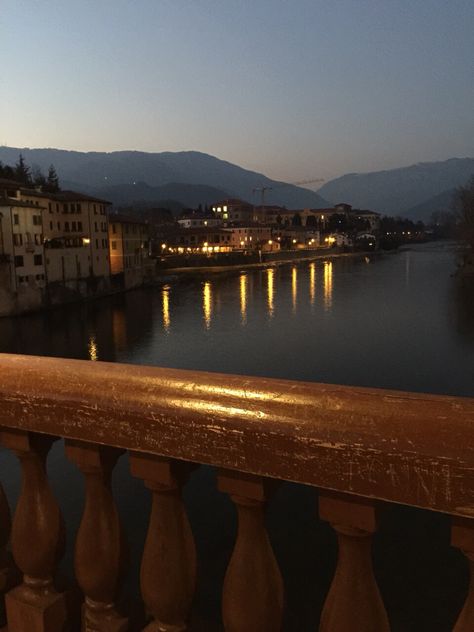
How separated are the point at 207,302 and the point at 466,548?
41780 mm

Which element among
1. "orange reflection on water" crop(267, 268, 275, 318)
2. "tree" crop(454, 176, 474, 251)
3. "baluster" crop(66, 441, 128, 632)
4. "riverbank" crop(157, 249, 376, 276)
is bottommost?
"orange reflection on water" crop(267, 268, 275, 318)

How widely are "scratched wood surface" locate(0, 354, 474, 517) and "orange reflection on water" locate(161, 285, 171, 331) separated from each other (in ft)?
107

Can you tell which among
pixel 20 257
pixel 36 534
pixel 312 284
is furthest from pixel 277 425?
pixel 312 284

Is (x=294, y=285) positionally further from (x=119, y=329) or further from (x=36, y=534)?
(x=36, y=534)

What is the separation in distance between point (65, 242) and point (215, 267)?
29.2 metres

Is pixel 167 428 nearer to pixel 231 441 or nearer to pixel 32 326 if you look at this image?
pixel 231 441

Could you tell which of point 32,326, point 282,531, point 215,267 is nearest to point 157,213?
point 215,267

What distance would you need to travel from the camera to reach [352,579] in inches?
35.2

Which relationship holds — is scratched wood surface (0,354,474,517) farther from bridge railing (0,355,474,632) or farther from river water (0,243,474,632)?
river water (0,243,474,632)

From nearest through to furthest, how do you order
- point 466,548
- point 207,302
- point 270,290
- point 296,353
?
point 466,548, point 296,353, point 207,302, point 270,290

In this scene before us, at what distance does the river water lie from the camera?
921cm

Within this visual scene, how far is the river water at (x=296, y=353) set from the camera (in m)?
9.21

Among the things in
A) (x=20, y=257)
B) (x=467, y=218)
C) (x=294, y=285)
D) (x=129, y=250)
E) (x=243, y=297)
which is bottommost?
(x=243, y=297)

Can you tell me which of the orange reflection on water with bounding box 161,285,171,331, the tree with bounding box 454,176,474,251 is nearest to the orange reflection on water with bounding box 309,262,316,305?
the orange reflection on water with bounding box 161,285,171,331
